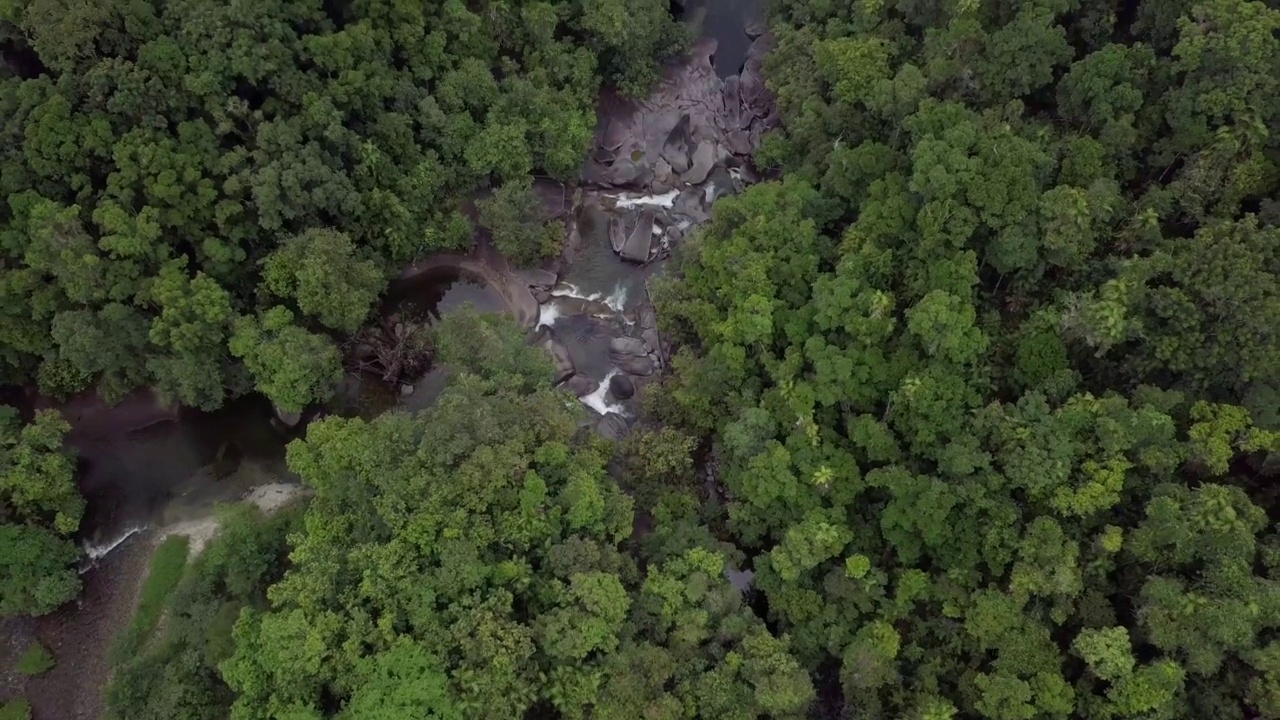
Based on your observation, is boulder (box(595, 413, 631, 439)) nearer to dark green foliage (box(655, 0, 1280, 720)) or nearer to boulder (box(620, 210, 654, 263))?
dark green foliage (box(655, 0, 1280, 720))

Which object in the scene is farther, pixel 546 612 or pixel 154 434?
pixel 154 434

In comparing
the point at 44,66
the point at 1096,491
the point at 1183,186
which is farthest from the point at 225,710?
the point at 1183,186

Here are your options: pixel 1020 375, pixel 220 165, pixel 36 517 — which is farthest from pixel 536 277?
pixel 36 517

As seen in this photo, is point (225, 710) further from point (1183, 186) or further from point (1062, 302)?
point (1183, 186)

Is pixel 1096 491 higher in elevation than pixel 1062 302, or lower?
lower

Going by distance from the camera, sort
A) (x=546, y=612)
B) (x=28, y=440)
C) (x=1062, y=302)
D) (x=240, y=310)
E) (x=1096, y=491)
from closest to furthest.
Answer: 1. (x=1096, y=491)
2. (x=546, y=612)
3. (x=1062, y=302)
4. (x=28, y=440)
5. (x=240, y=310)

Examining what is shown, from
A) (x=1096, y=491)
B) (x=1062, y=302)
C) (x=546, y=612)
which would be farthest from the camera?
(x=1062, y=302)

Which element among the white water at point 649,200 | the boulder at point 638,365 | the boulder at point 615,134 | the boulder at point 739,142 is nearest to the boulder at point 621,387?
the boulder at point 638,365

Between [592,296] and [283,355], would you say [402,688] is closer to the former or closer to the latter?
[283,355]
